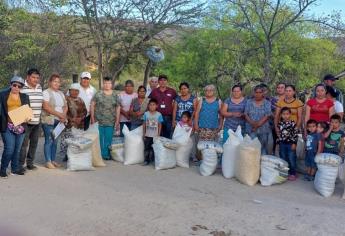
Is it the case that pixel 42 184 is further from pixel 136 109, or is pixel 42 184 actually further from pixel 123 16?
pixel 123 16

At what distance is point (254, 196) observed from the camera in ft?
20.5

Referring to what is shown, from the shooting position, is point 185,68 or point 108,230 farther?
point 185,68

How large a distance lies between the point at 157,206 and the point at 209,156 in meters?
1.83

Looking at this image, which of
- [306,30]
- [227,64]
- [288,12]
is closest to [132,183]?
[288,12]

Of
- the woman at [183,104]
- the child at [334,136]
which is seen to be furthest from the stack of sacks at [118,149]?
the child at [334,136]

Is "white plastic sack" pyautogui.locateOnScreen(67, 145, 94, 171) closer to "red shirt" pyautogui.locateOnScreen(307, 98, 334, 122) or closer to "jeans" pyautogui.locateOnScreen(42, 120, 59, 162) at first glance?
"jeans" pyautogui.locateOnScreen(42, 120, 59, 162)

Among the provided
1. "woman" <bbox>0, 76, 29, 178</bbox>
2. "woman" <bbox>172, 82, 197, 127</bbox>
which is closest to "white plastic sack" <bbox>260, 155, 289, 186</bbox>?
"woman" <bbox>172, 82, 197, 127</bbox>

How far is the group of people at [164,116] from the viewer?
6.88m

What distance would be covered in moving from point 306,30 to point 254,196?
14.6 meters

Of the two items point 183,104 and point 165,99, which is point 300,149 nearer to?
point 183,104

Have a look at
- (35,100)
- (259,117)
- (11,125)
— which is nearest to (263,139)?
(259,117)

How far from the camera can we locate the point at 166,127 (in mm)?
8305

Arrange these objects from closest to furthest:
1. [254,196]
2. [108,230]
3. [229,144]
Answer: [108,230] → [254,196] → [229,144]

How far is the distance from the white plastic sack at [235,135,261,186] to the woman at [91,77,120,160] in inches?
91.6
